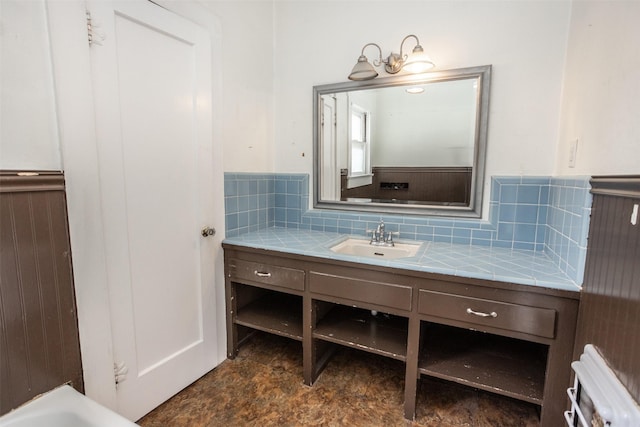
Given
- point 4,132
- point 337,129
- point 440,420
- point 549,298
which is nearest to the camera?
point 4,132

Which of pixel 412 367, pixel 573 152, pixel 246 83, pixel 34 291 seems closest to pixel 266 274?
pixel 412 367

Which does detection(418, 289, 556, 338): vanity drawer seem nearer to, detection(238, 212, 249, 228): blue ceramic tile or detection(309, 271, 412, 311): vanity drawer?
detection(309, 271, 412, 311): vanity drawer

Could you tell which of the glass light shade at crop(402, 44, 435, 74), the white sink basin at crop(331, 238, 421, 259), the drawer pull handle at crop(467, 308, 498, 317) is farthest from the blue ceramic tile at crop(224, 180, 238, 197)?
the drawer pull handle at crop(467, 308, 498, 317)

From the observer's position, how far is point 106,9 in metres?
1.32

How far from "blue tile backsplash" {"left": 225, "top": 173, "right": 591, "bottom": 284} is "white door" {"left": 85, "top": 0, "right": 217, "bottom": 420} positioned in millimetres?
357

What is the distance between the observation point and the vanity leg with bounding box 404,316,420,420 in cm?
156

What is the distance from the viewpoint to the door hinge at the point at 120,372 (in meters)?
1.46

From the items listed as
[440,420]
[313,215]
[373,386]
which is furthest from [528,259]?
[313,215]

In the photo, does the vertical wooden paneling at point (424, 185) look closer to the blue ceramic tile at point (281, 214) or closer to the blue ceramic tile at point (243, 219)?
the blue ceramic tile at point (281, 214)

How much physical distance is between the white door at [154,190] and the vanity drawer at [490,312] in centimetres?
131

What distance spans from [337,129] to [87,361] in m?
→ 1.91

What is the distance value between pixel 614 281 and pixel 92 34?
2.12 meters

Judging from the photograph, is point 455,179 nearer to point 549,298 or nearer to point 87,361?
point 549,298

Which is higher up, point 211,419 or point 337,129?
point 337,129
